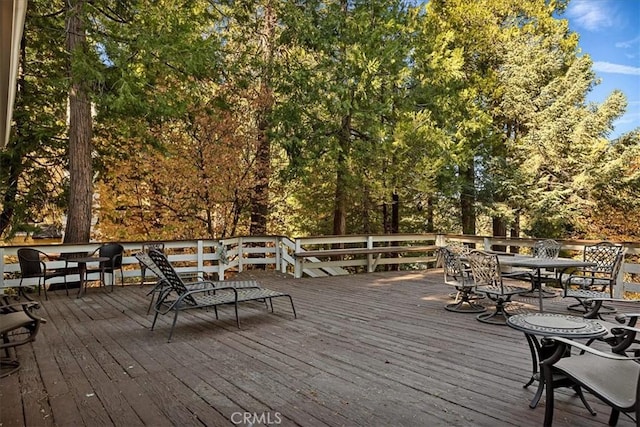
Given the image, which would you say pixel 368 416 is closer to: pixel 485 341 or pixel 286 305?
pixel 485 341

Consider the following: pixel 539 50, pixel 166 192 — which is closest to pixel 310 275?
pixel 166 192

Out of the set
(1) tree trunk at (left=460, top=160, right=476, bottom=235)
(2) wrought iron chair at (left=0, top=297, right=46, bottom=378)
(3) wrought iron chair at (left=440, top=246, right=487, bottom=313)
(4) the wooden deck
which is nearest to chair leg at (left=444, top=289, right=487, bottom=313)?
(3) wrought iron chair at (left=440, top=246, right=487, bottom=313)

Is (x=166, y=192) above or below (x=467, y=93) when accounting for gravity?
below

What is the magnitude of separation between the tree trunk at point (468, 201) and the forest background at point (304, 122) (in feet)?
0.21

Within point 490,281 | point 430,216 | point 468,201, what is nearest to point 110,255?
point 490,281

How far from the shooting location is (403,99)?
1049cm

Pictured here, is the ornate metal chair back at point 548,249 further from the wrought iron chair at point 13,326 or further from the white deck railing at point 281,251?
the wrought iron chair at point 13,326

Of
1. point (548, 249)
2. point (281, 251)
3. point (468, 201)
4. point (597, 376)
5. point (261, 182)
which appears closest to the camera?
point (597, 376)

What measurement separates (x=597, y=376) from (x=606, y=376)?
6cm

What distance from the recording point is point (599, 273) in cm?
565

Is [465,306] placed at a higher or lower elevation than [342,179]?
lower

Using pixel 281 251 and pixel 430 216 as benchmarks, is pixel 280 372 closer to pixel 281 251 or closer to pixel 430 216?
pixel 281 251

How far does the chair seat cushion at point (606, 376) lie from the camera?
1905 millimetres

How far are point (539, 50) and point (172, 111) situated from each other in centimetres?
1106
